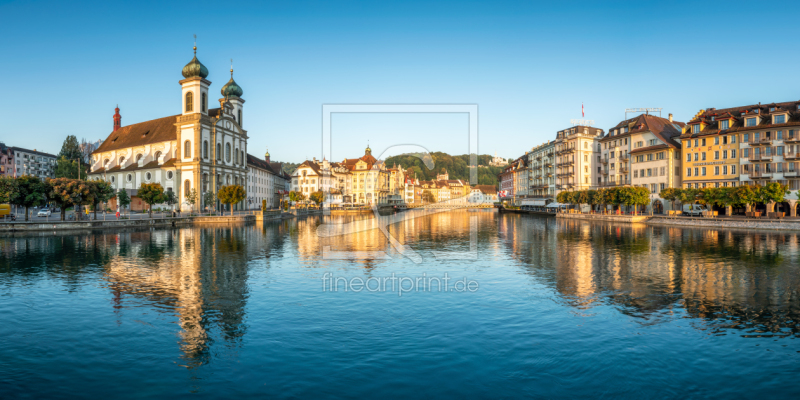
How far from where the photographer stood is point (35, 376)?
11.5 meters

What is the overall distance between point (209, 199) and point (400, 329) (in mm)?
77752

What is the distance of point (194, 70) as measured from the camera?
3524 inches

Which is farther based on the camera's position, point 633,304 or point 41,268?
point 41,268

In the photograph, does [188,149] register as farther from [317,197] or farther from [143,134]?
[317,197]

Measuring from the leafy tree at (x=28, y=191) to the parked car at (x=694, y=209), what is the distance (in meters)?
88.3

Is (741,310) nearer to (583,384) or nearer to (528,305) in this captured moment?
(528,305)

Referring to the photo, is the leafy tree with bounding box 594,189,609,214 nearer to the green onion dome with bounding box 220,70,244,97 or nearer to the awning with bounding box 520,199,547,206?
the awning with bounding box 520,199,547,206

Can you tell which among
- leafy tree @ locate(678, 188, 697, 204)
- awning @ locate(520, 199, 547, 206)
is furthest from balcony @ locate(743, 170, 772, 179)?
awning @ locate(520, 199, 547, 206)

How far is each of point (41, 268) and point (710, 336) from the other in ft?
109

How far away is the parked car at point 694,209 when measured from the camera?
2755 inches

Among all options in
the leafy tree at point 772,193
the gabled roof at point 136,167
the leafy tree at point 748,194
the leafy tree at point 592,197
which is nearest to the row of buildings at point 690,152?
the leafy tree at point 772,193

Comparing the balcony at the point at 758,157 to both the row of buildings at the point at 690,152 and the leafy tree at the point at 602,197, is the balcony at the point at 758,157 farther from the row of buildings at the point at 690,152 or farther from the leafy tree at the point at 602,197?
the leafy tree at the point at 602,197

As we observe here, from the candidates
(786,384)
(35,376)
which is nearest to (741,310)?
(786,384)

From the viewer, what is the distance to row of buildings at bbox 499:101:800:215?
217ft
